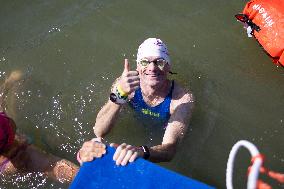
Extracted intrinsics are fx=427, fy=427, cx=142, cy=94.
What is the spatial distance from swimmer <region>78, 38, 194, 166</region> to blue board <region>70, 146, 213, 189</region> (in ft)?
2.65

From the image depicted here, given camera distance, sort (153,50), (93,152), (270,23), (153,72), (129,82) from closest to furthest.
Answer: (93,152)
(129,82)
(153,72)
(153,50)
(270,23)

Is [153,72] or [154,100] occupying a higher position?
[153,72]

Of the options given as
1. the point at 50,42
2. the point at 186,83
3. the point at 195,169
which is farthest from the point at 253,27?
the point at 50,42

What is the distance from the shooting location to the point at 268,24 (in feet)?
18.8

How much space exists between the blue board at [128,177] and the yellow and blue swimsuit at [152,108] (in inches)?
71.3

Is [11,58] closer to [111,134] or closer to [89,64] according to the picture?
[89,64]

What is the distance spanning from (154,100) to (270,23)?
1.98 m

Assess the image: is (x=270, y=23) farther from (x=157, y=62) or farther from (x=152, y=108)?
(x=152, y=108)

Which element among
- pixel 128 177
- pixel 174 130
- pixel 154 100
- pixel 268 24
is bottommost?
pixel 174 130

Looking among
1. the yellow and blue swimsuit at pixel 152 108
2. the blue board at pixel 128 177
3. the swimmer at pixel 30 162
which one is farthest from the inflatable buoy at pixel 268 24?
the blue board at pixel 128 177

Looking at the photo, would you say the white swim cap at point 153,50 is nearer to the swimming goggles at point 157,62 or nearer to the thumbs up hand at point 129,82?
the swimming goggles at point 157,62

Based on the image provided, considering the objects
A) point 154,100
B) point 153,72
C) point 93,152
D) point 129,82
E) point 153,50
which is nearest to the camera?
point 93,152

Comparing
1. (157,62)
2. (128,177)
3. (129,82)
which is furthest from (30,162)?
(128,177)

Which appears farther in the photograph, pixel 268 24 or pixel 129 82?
pixel 268 24
